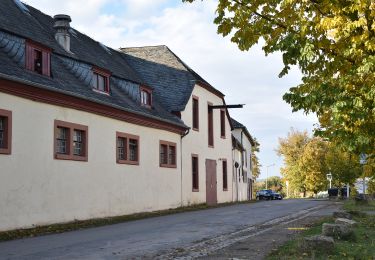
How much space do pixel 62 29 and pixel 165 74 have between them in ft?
33.8

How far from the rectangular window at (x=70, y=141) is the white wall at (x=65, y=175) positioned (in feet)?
0.70

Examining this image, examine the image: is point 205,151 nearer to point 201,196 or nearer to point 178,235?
point 201,196

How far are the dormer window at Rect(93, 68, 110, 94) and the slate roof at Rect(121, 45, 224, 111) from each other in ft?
25.0

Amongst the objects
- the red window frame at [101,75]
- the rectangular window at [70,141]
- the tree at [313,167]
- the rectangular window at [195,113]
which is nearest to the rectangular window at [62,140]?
the rectangular window at [70,141]

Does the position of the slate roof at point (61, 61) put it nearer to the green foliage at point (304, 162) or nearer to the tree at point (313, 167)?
the green foliage at point (304, 162)

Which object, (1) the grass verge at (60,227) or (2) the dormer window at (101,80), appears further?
(2) the dormer window at (101,80)

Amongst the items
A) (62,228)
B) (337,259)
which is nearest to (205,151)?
(62,228)

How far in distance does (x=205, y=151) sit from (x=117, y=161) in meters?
12.4

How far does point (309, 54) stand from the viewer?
7863mm

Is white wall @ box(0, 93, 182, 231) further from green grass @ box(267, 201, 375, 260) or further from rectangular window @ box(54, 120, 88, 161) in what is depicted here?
green grass @ box(267, 201, 375, 260)

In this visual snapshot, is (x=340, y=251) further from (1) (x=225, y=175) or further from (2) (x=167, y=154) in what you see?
(1) (x=225, y=175)

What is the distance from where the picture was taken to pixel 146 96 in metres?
28.5

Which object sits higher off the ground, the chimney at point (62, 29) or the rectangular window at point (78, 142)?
the chimney at point (62, 29)

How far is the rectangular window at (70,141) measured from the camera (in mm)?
18844
